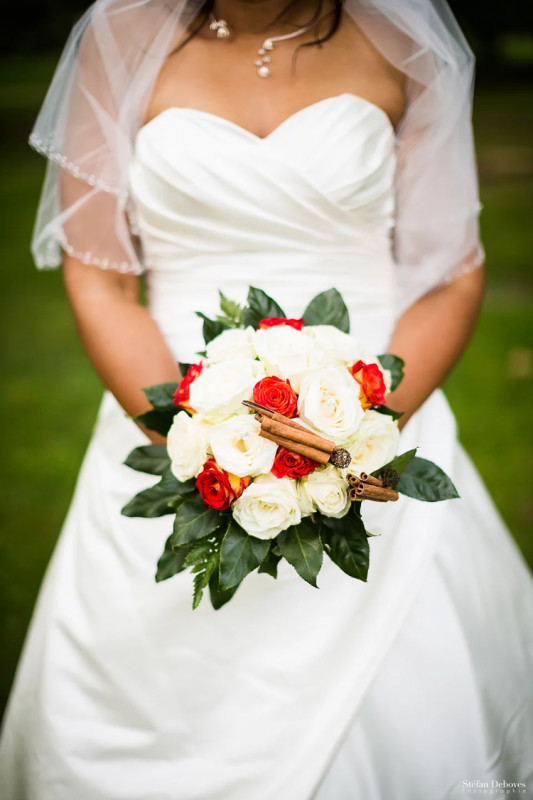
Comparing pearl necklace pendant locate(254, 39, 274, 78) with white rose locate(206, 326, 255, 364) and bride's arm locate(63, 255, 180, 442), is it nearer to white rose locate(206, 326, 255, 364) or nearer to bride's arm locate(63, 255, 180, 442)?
bride's arm locate(63, 255, 180, 442)

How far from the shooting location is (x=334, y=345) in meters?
1.49

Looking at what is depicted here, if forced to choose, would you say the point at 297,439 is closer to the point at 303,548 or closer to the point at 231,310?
the point at 303,548

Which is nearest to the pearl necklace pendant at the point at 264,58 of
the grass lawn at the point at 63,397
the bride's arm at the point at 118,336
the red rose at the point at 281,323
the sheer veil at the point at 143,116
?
the sheer veil at the point at 143,116

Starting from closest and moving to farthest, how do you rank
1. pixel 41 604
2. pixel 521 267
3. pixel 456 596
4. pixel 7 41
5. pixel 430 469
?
pixel 430 469
pixel 456 596
pixel 41 604
pixel 521 267
pixel 7 41

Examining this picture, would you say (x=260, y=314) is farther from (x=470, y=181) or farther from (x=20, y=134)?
(x=20, y=134)

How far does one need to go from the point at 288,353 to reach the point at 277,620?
0.78m

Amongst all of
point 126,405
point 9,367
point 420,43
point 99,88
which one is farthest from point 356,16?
point 9,367

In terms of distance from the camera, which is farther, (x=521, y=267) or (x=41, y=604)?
(x=521, y=267)

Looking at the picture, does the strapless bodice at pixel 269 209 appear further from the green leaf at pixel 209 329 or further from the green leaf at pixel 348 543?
the green leaf at pixel 348 543

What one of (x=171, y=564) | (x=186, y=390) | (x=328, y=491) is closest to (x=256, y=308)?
(x=186, y=390)

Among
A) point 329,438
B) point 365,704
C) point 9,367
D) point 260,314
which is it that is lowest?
point 9,367

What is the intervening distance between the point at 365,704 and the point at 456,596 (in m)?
0.39

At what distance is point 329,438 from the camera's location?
53.6 inches

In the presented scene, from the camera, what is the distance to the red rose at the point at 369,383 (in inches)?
57.0
